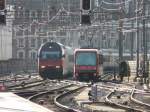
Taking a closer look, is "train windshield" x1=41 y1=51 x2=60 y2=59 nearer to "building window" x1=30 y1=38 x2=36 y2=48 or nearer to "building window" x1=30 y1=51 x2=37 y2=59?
"building window" x1=30 y1=38 x2=36 y2=48

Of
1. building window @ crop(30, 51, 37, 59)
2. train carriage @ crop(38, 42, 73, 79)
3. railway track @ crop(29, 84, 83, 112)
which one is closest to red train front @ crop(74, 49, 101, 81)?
train carriage @ crop(38, 42, 73, 79)

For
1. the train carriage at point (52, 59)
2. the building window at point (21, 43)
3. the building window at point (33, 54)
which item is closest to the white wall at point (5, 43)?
the train carriage at point (52, 59)

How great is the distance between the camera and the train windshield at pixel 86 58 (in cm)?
4528

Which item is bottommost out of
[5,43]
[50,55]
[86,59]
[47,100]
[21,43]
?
[47,100]

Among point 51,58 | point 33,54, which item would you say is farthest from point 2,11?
point 33,54

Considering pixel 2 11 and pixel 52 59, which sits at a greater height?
pixel 2 11

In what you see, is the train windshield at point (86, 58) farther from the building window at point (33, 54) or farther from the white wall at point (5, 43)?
the building window at point (33, 54)

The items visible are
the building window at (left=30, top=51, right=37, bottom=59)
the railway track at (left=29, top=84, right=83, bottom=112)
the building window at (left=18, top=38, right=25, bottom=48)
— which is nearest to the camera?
the railway track at (left=29, top=84, right=83, bottom=112)

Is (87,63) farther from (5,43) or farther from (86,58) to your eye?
(5,43)

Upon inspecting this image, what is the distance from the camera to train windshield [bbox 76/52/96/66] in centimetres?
4528

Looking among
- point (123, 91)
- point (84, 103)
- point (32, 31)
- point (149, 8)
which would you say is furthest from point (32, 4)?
point (84, 103)

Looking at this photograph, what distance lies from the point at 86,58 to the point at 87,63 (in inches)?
17.3

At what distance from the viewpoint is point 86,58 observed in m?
45.5

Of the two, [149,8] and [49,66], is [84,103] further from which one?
[149,8]
